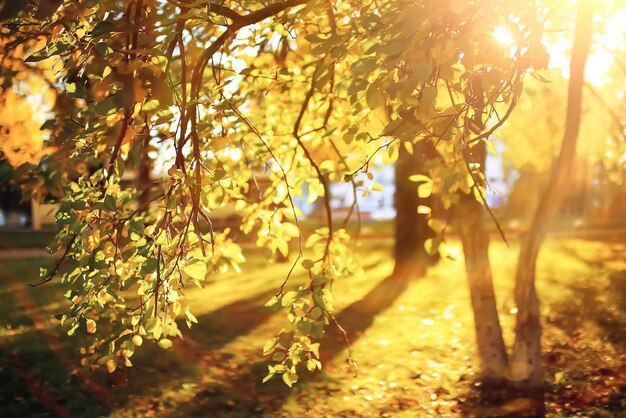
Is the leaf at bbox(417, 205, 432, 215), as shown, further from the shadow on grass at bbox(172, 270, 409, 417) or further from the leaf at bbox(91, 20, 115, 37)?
the leaf at bbox(91, 20, 115, 37)

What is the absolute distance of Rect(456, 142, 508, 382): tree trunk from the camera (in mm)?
7938

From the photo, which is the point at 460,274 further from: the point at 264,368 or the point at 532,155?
the point at 532,155

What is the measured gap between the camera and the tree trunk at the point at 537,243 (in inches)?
291

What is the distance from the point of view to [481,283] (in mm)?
7996

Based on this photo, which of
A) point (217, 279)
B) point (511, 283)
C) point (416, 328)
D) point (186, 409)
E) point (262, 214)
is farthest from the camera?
point (217, 279)

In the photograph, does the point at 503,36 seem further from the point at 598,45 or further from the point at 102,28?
the point at 598,45

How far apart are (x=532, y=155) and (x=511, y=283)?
28.5ft

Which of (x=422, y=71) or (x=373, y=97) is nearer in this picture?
(x=422, y=71)

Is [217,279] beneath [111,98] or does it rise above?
beneath

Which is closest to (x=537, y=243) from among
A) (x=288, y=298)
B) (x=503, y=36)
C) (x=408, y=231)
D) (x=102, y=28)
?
(x=288, y=298)

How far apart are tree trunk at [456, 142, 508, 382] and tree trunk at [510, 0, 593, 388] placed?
0.38 m

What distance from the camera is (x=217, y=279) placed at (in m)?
15.5

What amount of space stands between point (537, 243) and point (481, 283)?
850 mm

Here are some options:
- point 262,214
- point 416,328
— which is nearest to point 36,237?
point 416,328
